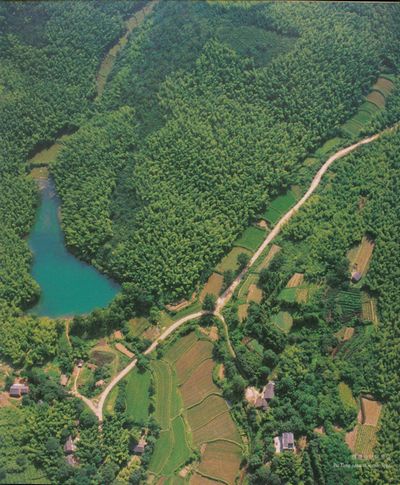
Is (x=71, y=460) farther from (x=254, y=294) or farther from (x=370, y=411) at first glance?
(x=370, y=411)

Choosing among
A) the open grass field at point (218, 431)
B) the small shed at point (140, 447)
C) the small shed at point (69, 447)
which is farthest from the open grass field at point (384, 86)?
the small shed at point (69, 447)

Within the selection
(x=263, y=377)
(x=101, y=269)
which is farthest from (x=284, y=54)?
(x=263, y=377)

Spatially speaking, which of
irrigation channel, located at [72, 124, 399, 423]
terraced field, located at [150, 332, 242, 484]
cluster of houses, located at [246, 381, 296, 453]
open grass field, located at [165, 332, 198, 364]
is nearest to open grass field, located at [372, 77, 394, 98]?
irrigation channel, located at [72, 124, 399, 423]

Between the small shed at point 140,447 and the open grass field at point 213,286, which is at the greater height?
the open grass field at point 213,286

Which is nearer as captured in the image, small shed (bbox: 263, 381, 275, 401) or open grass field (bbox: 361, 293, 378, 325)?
small shed (bbox: 263, 381, 275, 401)

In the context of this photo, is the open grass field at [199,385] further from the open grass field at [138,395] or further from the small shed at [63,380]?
the small shed at [63,380]

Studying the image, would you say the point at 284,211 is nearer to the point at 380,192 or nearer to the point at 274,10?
the point at 380,192

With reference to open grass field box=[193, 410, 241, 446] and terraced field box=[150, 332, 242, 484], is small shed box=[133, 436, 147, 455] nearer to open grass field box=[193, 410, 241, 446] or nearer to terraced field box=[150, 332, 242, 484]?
terraced field box=[150, 332, 242, 484]
